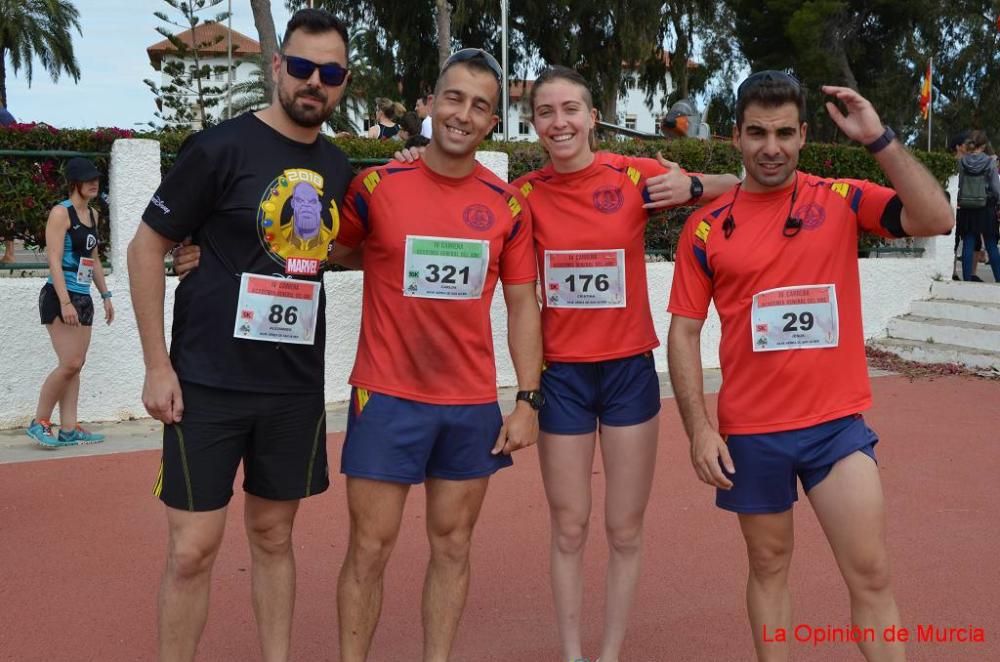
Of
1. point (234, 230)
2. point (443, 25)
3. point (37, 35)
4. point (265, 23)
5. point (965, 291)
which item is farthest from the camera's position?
point (37, 35)

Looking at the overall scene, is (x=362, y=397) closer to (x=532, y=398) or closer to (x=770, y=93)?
(x=532, y=398)

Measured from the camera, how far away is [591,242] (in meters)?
3.34

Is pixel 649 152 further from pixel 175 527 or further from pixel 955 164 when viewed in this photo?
pixel 175 527

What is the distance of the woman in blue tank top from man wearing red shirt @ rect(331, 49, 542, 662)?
4.07m

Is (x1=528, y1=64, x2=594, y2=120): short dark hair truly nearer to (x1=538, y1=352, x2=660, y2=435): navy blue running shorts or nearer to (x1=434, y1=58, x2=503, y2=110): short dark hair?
(x1=434, y1=58, x2=503, y2=110): short dark hair

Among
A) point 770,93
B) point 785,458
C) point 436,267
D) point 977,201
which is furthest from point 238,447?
point 977,201

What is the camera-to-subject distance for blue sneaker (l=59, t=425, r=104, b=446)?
6719 millimetres

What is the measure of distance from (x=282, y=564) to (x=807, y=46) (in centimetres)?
2890

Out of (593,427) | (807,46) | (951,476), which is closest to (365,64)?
(807,46)

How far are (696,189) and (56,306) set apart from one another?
4808 mm

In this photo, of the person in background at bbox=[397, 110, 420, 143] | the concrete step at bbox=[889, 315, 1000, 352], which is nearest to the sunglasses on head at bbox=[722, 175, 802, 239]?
the person in background at bbox=[397, 110, 420, 143]

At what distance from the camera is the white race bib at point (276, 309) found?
2.83 meters

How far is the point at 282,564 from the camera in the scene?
313 centimetres

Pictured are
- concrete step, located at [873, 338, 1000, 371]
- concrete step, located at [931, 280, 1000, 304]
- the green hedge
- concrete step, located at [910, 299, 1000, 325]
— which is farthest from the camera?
concrete step, located at [931, 280, 1000, 304]
